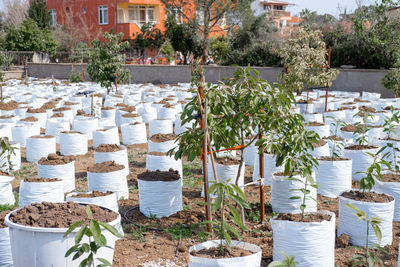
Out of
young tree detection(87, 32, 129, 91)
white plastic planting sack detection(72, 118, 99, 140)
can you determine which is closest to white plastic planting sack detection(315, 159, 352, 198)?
white plastic planting sack detection(72, 118, 99, 140)

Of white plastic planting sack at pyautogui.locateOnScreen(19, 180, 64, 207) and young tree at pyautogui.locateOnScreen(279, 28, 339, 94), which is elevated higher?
young tree at pyautogui.locateOnScreen(279, 28, 339, 94)

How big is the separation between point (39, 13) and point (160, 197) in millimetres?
36754

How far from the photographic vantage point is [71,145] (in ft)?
26.8

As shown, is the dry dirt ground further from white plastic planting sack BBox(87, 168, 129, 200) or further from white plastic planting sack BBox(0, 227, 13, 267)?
white plastic planting sack BBox(0, 227, 13, 267)

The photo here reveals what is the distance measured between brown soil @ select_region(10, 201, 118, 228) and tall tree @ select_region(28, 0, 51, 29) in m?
36.8

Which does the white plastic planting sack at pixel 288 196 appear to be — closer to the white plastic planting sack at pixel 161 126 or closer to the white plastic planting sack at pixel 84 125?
the white plastic planting sack at pixel 161 126

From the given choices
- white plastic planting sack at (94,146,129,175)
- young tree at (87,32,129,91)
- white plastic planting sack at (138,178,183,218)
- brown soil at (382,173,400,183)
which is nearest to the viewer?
white plastic planting sack at (138,178,183,218)

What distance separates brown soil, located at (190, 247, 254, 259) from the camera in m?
3.13

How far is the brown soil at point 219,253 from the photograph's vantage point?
3.13 meters

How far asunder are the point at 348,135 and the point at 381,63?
1330 cm

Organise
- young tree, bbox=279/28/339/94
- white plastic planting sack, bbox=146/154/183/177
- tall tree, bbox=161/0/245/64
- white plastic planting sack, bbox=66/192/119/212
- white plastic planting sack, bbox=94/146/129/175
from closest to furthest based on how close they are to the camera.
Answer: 1. white plastic planting sack, bbox=66/192/119/212
2. white plastic planting sack, bbox=146/154/183/177
3. white plastic planting sack, bbox=94/146/129/175
4. young tree, bbox=279/28/339/94
5. tall tree, bbox=161/0/245/64

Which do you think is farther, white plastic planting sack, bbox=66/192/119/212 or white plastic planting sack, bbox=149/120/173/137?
white plastic planting sack, bbox=149/120/173/137

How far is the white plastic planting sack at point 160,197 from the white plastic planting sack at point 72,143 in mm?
3608

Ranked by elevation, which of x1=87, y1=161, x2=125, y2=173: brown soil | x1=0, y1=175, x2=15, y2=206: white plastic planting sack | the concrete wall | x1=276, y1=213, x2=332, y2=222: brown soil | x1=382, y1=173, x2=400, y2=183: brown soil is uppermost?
the concrete wall
